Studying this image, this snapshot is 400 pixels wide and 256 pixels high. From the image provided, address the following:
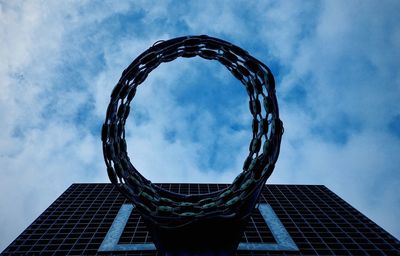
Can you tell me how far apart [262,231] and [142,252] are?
6174 mm

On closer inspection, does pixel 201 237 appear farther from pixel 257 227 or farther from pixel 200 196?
pixel 257 227

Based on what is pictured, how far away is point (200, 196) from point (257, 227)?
22.5 ft

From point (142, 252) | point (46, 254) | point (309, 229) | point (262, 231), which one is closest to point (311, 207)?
point (309, 229)

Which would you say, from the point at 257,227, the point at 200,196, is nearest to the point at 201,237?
the point at 200,196

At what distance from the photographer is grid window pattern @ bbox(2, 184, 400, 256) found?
13.7 m

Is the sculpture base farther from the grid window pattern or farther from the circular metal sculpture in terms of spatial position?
the grid window pattern

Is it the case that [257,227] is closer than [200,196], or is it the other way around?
[200,196]

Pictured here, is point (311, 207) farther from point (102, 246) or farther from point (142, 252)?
point (102, 246)

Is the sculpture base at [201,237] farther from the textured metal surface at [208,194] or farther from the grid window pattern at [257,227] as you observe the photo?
the grid window pattern at [257,227]

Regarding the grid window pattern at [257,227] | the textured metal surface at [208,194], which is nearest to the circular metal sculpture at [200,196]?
the textured metal surface at [208,194]

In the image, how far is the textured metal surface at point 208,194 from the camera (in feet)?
29.1

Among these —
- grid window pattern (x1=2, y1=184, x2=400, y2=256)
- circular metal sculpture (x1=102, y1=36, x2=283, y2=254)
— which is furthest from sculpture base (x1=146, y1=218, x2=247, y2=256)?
grid window pattern (x1=2, y1=184, x2=400, y2=256)

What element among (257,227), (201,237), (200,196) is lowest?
(201,237)

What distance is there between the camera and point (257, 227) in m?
15.5
